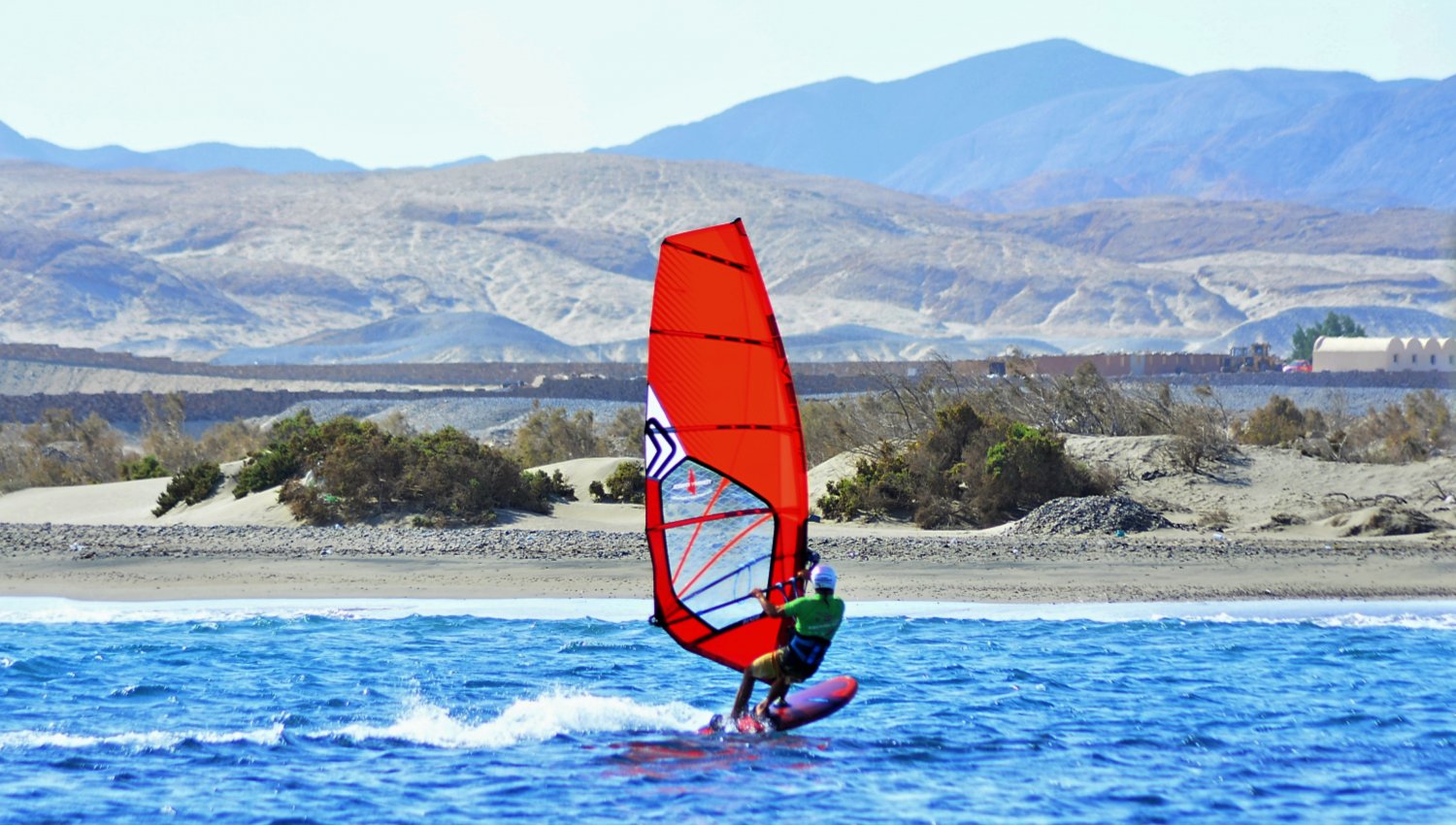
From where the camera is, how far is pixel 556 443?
2884 cm

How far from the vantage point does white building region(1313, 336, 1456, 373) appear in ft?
183

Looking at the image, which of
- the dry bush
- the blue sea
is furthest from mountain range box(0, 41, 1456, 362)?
the blue sea

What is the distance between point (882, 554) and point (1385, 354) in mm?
46139

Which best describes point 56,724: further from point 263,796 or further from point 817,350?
point 817,350

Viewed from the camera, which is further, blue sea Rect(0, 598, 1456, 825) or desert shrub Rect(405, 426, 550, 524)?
desert shrub Rect(405, 426, 550, 524)

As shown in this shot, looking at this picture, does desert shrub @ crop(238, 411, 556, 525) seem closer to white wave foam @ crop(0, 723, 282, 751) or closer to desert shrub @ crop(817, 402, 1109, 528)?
desert shrub @ crop(817, 402, 1109, 528)

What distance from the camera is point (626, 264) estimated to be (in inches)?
4820

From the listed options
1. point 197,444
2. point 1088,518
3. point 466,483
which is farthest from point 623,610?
point 197,444

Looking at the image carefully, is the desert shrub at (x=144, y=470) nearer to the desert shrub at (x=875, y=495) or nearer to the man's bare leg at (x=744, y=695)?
the desert shrub at (x=875, y=495)

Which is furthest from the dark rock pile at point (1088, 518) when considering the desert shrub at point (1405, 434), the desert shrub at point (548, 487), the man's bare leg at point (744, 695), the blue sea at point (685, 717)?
the man's bare leg at point (744, 695)

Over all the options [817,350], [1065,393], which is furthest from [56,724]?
[817,350]

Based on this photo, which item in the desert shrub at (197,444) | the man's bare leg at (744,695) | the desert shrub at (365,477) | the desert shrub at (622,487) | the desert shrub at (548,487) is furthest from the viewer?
the desert shrub at (197,444)

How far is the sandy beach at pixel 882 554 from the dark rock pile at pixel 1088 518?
0.74ft

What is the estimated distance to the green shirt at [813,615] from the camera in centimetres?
945
